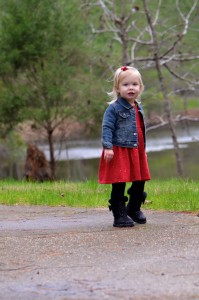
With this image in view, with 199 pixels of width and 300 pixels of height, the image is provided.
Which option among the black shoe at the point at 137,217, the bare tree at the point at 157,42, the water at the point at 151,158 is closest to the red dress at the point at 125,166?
the black shoe at the point at 137,217

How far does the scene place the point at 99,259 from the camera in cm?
492

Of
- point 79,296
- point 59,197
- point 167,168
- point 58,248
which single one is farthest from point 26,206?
point 167,168

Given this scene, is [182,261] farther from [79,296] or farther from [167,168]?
[167,168]

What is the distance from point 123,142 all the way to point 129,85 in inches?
20.4

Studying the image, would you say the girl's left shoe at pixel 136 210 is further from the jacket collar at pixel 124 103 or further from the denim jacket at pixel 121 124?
the jacket collar at pixel 124 103

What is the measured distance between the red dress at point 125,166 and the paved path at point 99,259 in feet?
1.47

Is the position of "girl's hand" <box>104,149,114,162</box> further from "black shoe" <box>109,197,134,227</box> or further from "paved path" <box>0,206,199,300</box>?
"paved path" <box>0,206,199,300</box>

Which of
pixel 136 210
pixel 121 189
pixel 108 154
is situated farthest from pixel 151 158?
pixel 108 154

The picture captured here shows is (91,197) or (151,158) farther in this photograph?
(151,158)

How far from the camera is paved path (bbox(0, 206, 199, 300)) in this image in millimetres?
4102

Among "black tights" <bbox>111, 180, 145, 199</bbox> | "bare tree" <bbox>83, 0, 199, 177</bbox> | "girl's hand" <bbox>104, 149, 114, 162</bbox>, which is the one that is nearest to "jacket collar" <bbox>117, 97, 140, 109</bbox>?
"girl's hand" <bbox>104, 149, 114, 162</bbox>

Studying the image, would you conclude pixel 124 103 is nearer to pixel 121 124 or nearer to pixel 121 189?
pixel 121 124

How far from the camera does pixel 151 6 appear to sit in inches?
1204

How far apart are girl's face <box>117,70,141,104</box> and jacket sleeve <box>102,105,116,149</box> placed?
0.58ft
